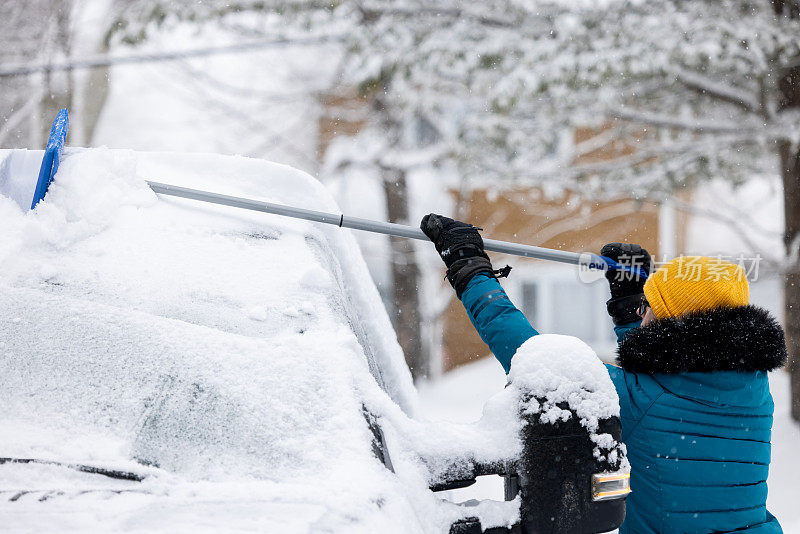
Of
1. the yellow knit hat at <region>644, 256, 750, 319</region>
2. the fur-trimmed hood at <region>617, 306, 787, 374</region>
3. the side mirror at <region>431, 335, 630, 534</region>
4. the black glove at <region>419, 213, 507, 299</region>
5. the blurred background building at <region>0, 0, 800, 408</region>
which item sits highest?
the blurred background building at <region>0, 0, 800, 408</region>

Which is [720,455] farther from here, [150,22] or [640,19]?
[150,22]

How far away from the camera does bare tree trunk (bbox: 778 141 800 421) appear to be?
→ 627 centimetres

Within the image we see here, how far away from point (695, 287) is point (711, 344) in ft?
0.74

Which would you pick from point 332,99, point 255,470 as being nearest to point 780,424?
point 255,470

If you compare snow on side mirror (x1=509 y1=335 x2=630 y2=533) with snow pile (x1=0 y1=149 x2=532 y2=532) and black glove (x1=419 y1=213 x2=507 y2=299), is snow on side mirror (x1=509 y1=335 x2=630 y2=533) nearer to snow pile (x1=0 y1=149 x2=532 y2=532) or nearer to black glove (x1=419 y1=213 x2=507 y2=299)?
snow pile (x1=0 y1=149 x2=532 y2=532)

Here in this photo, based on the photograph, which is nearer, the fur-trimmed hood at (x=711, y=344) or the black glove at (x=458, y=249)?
the fur-trimmed hood at (x=711, y=344)

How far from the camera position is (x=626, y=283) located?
9.87 feet

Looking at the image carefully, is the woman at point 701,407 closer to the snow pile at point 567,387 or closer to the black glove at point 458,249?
the black glove at point 458,249

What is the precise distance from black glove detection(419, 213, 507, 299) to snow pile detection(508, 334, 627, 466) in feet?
2.25

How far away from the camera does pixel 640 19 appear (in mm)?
5926

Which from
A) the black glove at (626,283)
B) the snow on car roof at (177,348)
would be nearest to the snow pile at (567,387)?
the snow on car roof at (177,348)

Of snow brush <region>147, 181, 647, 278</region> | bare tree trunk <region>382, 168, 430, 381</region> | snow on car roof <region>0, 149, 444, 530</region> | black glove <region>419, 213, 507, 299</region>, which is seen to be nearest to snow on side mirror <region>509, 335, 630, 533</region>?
snow on car roof <region>0, 149, 444, 530</region>

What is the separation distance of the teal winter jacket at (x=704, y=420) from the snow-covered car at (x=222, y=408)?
41 cm

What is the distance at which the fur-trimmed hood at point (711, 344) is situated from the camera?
6.23 ft
